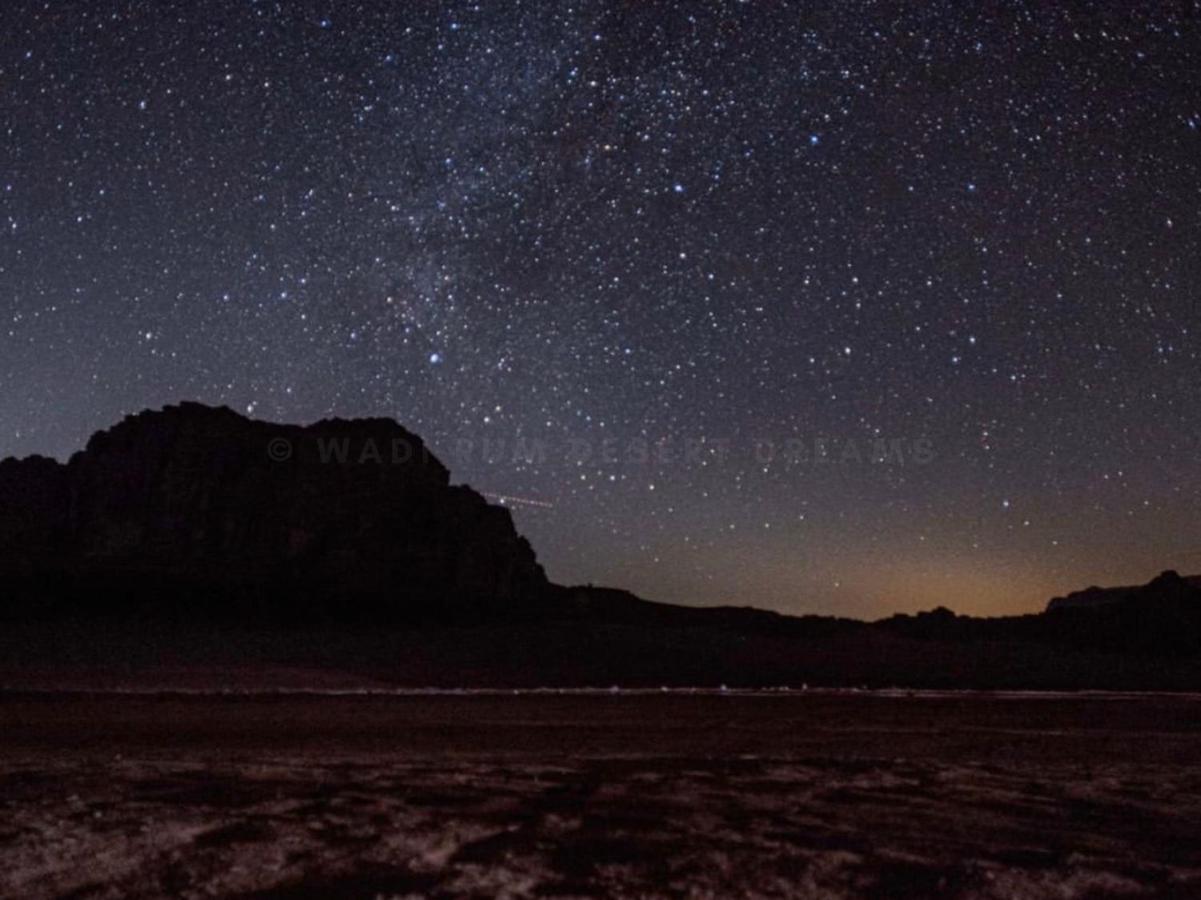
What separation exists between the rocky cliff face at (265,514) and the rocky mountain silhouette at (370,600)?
122 millimetres

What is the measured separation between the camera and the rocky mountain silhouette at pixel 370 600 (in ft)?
84.0

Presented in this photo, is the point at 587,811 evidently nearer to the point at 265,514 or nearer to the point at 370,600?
the point at 370,600

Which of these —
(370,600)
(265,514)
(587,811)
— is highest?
(265,514)

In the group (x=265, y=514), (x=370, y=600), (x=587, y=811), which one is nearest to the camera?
(x=587, y=811)

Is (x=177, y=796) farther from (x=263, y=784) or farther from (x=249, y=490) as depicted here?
(x=249, y=490)

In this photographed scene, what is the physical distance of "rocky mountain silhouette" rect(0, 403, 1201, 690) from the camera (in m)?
25.6

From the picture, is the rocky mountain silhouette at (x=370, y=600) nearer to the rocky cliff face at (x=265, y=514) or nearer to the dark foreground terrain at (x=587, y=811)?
the rocky cliff face at (x=265, y=514)

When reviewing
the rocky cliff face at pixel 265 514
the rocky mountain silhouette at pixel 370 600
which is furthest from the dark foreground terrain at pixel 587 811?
the rocky cliff face at pixel 265 514

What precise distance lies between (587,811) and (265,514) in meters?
51.1

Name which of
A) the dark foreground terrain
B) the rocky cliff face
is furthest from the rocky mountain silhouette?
the dark foreground terrain

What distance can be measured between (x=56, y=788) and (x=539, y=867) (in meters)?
4.05

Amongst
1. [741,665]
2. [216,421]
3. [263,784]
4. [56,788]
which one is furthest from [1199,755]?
[216,421]

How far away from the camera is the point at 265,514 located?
2103 inches

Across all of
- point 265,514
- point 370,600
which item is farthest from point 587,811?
point 265,514
